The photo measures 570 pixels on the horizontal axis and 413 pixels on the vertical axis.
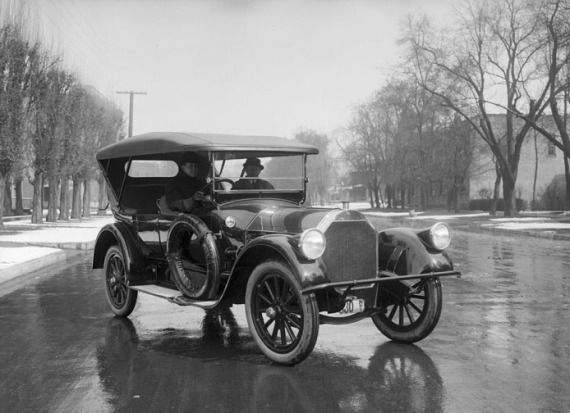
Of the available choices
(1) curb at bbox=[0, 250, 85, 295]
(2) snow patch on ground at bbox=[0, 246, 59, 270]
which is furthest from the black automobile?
(2) snow patch on ground at bbox=[0, 246, 59, 270]

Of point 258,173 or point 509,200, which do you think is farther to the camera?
point 509,200

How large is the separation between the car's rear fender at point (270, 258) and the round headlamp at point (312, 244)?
71 millimetres

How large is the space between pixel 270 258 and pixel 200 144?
1.50m

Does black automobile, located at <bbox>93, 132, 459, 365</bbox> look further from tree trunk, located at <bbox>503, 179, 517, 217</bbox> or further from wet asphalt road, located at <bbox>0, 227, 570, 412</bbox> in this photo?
tree trunk, located at <bbox>503, 179, 517, 217</bbox>

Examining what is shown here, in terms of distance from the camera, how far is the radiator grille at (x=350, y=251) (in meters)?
5.43

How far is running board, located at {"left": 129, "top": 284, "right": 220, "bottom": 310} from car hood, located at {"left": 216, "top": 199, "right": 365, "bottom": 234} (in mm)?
779

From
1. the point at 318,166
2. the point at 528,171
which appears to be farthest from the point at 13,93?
the point at 318,166

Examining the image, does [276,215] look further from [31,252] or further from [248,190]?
[31,252]

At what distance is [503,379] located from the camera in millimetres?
4734

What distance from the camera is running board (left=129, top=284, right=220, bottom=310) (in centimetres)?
586

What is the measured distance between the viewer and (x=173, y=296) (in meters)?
6.33

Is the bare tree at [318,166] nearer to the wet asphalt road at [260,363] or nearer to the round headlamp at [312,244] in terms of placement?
the wet asphalt road at [260,363]

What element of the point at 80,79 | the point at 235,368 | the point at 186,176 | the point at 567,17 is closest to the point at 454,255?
the point at 186,176

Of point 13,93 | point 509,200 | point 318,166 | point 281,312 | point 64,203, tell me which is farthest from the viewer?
point 318,166
